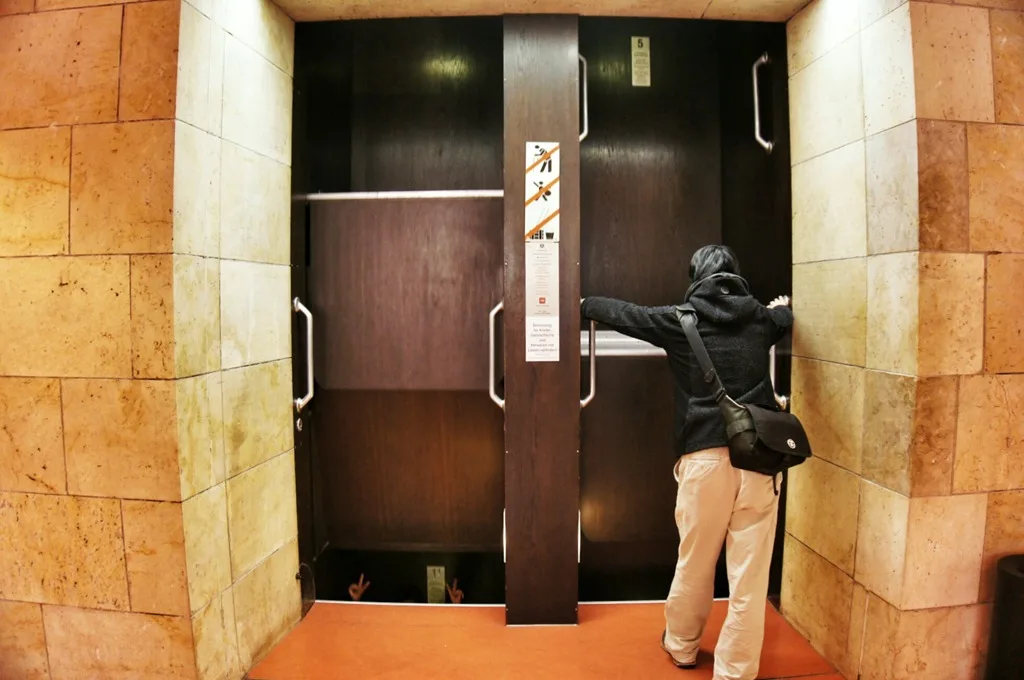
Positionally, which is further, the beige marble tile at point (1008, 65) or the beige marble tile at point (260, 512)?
the beige marble tile at point (260, 512)

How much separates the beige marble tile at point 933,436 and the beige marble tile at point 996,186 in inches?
22.0

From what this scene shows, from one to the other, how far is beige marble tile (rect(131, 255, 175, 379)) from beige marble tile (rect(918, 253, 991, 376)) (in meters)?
2.82

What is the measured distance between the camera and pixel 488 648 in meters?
2.45

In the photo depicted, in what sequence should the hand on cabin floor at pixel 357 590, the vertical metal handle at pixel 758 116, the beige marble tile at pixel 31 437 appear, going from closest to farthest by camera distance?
1. the beige marble tile at pixel 31 437
2. the vertical metal handle at pixel 758 116
3. the hand on cabin floor at pixel 357 590

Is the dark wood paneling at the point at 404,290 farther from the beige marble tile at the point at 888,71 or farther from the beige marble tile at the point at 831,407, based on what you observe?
the beige marble tile at the point at 888,71

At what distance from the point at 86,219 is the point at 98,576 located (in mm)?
1395

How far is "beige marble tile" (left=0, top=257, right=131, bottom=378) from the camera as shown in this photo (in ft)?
6.51

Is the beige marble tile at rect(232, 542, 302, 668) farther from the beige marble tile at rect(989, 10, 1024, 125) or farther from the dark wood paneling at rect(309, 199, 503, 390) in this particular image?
the beige marble tile at rect(989, 10, 1024, 125)

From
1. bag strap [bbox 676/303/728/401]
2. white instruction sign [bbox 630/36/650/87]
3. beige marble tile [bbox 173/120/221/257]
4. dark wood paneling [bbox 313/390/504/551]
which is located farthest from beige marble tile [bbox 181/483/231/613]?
white instruction sign [bbox 630/36/650/87]

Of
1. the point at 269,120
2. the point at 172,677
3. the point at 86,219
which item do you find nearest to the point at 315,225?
the point at 269,120

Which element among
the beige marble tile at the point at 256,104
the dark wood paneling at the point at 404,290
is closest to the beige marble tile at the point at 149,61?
the beige marble tile at the point at 256,104

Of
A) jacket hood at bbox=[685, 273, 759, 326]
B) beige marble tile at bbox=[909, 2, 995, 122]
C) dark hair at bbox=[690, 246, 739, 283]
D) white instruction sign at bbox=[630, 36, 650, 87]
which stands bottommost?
jacket hood at bbox=[685, 273, 759, 326]

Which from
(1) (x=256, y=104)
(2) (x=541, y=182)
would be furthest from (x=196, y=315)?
(2) (x=541, y=182)

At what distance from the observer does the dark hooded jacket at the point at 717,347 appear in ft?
6.94
